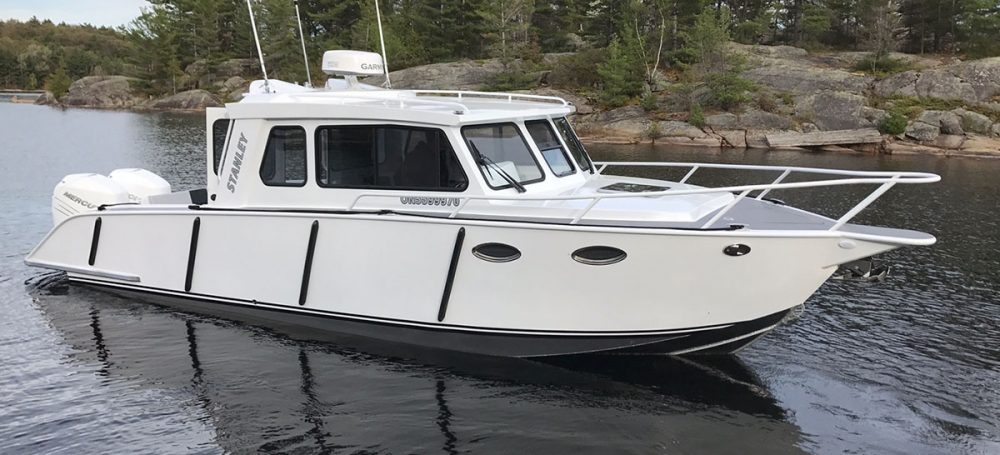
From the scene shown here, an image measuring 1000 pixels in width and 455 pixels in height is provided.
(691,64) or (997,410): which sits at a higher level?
(691,64)

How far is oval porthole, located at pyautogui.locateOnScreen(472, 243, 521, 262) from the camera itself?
786 cm

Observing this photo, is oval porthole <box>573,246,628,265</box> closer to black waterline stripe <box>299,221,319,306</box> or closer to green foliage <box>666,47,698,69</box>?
black waterline stripe <box>299,221,319,306</box>

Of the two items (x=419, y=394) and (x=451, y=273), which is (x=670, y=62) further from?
(x=419, y=394)

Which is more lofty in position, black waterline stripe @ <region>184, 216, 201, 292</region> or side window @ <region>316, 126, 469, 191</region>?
side window @ <region>316, 126, 469, 191</region>

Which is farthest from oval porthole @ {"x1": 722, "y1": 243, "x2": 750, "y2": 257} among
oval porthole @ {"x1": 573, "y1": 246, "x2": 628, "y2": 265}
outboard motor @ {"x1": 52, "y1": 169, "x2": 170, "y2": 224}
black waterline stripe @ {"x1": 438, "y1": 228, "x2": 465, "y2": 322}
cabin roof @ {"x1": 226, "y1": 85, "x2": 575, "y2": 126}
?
outboard motor @ {"x1": 52, "y1": 169, "x2": 170, "y2": 224}

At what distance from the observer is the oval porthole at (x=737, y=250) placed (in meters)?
7.24

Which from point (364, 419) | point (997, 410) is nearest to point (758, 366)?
point (997, 410)

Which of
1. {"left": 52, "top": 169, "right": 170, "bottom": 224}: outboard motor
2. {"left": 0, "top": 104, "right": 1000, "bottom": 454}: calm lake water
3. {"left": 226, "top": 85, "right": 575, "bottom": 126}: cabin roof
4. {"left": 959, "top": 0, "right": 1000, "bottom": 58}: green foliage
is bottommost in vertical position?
{"left": 0, "top": 104, "right": 1000, "bottom": 454}: calm lake water

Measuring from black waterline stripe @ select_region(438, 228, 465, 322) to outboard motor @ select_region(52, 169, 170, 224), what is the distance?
18.8ft

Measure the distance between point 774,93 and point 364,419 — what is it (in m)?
39.8

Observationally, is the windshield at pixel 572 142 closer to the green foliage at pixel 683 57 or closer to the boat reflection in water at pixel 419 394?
the boat reflection in water at pixel 419 394

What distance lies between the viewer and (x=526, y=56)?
51938mm

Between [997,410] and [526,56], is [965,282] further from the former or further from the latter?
[526,56]

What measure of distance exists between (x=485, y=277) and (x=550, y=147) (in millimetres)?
2413
